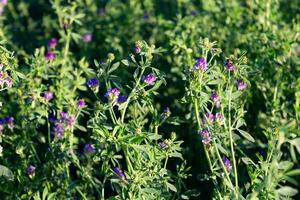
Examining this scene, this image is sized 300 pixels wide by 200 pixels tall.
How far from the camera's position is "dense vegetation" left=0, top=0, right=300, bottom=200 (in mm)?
2197

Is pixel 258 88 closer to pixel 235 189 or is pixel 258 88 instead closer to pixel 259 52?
pixel 259 52

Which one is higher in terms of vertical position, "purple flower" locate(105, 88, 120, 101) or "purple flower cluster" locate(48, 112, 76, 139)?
"purple flower" locate(105, 88, 120, 101)

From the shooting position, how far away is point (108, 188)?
9.66 ft

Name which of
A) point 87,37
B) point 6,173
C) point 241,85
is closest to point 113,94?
point 6,173

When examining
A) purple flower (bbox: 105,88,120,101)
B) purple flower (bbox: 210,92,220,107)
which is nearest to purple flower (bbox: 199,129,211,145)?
purple flower (bbox: 210,92,220,107)

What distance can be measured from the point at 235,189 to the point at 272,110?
2.83 ft

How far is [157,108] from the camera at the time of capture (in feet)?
11.1

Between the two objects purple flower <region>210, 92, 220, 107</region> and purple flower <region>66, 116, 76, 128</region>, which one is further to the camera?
purple flower <region>66, 116, 76, 128</region>

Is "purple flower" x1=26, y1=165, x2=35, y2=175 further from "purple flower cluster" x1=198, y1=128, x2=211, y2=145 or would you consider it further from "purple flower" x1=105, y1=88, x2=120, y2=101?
"purple flower cluster" x1=198, y1=128, x2=211, y2=145

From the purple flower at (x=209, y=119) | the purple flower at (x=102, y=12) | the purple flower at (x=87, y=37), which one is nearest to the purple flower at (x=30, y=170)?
the purple flower at (x=209, y=119)

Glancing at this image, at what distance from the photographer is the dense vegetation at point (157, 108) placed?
7.21ft

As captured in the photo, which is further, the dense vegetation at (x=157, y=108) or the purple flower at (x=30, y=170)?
the purple flower at (x=30, y=170)

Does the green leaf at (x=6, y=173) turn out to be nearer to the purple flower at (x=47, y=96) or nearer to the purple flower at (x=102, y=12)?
the purple flower at (x=47, y=96)

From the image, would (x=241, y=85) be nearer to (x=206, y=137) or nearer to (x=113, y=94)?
(x=206, y=137)
